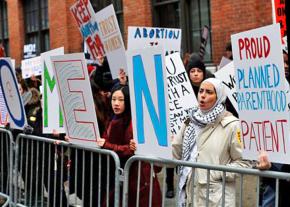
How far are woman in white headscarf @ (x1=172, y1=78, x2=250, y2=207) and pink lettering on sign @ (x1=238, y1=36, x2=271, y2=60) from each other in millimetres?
1242

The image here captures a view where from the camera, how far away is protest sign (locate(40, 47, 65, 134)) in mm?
5855

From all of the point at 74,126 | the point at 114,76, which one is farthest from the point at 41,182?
the point at 114,76

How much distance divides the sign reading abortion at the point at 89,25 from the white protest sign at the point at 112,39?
0.80ft

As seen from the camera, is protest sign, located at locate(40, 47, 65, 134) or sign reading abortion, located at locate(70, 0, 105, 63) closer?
protest sign, located at locate(40, 47, 65, 134)

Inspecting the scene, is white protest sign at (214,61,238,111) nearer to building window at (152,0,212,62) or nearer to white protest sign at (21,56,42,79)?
white protest sign at (21,56,42,79)

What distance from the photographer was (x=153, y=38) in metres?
7.24

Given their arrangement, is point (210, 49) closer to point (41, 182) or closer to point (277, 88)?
point (41, 182)

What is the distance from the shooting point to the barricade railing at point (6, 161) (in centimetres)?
649

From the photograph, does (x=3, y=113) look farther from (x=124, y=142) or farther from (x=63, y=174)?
(x=124, y=142)

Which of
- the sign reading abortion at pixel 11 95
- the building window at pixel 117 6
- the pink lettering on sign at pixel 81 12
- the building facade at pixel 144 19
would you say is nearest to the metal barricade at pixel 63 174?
the sign reading abortion at pixel 11 95

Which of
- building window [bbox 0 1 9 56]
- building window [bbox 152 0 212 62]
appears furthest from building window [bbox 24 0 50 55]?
building window [bbox 152 0 212 62]

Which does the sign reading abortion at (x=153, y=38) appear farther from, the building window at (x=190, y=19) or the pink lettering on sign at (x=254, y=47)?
the building window at (x=190, y=19)

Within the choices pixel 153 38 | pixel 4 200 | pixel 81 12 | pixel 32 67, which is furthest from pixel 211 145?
pixel 32 67

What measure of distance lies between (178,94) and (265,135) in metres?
2.63
